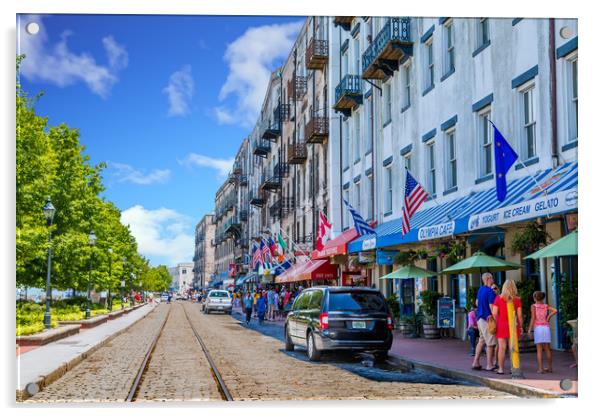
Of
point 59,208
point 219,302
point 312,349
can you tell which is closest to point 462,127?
point 312,349

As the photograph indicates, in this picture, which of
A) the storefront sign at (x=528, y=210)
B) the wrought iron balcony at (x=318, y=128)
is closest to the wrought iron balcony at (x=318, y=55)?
the wrought iron balcony at (x=318, y=128)

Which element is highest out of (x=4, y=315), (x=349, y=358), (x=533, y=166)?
(x=533, y=166)

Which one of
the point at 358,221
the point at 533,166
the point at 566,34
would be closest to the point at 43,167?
the point at 358,221

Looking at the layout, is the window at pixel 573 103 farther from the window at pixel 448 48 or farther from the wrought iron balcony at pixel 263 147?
the wrought iron balcony at pixel 263 147

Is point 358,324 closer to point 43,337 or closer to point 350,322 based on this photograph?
point 350,322

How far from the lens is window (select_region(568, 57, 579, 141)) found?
13727 mm

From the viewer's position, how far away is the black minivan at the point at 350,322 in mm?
15930

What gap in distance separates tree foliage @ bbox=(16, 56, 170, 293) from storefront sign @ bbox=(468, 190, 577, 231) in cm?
717

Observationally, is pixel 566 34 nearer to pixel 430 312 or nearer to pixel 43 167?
pixel 430 312

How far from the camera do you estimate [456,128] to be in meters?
19.6

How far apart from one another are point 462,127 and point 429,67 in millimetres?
3225

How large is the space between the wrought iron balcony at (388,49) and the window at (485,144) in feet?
14.5

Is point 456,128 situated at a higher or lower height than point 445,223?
higher
